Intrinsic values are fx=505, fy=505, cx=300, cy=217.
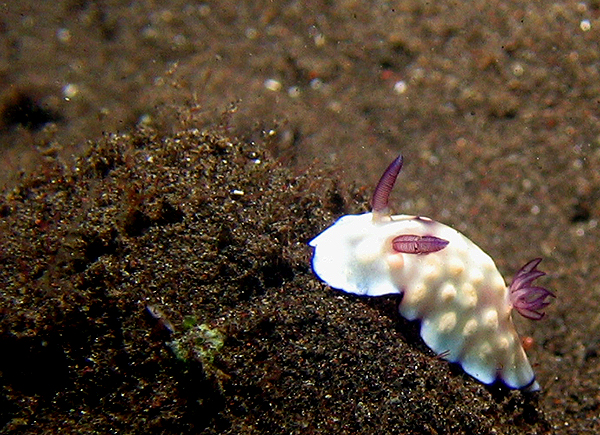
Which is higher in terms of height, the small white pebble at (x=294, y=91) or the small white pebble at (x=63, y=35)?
the small white pebble at (x=63, y=35)

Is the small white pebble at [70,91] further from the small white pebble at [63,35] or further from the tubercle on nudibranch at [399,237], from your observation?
the tubercle on nudibranch at [399,237]

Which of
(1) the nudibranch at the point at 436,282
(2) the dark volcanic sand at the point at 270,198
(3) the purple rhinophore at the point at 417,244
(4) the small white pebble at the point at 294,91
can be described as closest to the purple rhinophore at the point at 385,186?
(1) the nudibranch at the point at 436,282

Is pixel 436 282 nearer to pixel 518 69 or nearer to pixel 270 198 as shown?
pixel 270 198

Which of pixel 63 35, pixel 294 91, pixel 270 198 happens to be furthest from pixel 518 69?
pixel 63 35

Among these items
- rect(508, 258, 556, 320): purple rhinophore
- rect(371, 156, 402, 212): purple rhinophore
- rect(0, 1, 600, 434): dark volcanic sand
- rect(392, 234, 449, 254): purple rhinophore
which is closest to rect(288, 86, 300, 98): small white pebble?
rect(0, 1, 600, 434): dark volcanic sand

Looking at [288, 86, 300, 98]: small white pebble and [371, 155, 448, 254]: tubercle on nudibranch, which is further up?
[371, 155, 448, 254]: tubercle on nudibranch

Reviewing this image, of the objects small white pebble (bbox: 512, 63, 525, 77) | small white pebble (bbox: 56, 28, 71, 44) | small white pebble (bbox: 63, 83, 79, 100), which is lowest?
small white pebble (bbox: 63, 83, 79, 100)

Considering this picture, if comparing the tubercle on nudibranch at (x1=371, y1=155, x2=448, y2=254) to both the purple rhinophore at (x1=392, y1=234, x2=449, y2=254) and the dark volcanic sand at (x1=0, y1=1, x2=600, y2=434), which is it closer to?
the purple rhinophore at (x1=392, y1=234, x2=449, y2=254)

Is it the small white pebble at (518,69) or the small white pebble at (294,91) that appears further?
the small white pebble at (294,91)
